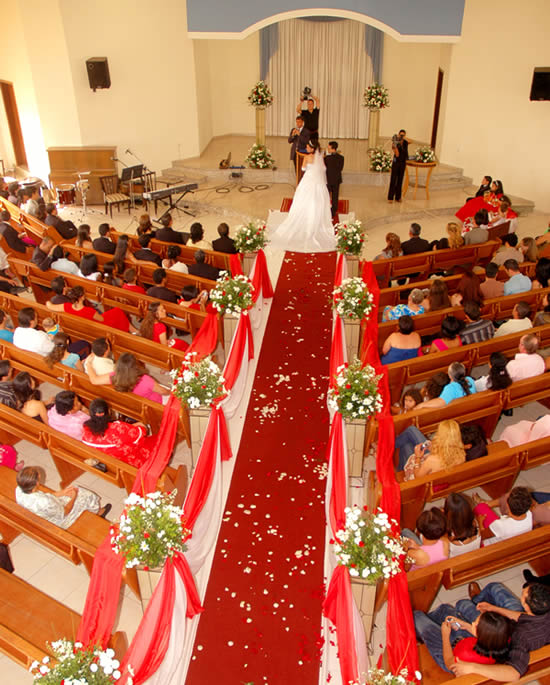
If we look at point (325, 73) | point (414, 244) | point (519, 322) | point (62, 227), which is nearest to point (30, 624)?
point (519, 322)

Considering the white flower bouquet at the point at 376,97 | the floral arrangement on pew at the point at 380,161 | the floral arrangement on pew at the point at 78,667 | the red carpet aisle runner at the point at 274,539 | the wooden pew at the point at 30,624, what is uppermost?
the white flower bouquet at the point at 376,97

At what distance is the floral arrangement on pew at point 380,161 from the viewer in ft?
42.8

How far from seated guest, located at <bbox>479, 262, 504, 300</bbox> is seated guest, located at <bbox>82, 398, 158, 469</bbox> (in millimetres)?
4635

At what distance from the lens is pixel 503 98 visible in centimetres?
1255

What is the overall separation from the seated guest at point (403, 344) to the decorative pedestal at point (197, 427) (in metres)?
2.11

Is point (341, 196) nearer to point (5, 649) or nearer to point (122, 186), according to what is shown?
point (122, 186)

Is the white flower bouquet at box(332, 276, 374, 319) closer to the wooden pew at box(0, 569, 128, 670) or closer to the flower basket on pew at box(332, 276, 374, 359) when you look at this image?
the flower basket on pew at box(332, 276, 374, 359)

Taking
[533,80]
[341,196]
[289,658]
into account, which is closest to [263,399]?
[289,658]

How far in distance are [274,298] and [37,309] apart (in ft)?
10.5

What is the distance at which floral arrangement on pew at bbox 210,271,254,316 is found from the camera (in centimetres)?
649

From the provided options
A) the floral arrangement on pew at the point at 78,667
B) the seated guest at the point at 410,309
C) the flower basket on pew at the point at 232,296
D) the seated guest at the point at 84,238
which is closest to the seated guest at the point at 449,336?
the seated guest at the point at 410,309

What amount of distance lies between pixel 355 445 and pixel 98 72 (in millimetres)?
10419

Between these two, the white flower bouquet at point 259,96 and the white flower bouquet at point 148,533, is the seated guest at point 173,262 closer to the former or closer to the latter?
the white flower bouquet at point 148,533

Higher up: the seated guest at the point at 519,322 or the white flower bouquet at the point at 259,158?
the white flower bouquet at the point at 259,158
